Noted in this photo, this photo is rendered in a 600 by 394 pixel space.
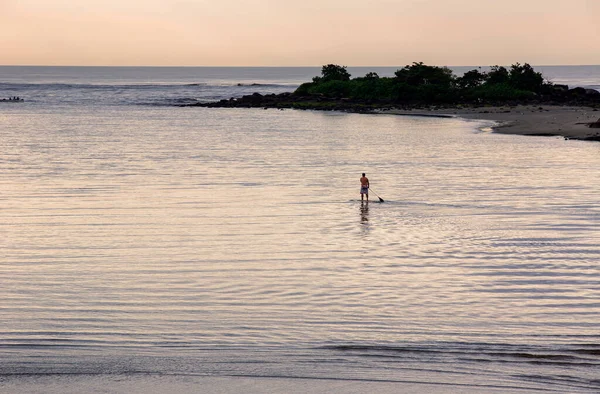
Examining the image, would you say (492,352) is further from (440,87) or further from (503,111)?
(440,87)

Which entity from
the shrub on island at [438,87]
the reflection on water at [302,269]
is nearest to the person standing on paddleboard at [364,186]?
the reflection on water at [302,269]

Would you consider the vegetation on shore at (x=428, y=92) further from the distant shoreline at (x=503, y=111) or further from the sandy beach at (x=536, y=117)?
the sandy beach at (x=536, y=117)

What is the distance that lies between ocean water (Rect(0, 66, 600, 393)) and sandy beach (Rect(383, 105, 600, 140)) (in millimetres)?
18910

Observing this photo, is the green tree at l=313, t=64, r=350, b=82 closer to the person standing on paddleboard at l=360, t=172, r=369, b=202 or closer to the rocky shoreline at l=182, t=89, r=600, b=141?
the rocky shoreline at l=182, t=89, r=600, b=141

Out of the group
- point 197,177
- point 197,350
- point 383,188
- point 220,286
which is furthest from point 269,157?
point 197,350

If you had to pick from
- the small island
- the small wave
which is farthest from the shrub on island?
the small wave

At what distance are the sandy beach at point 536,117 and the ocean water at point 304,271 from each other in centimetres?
1891

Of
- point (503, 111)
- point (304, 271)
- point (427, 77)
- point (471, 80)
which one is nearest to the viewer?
point (304, 271)

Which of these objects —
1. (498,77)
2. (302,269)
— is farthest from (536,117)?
(302,269)

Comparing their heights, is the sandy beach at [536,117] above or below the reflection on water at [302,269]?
above

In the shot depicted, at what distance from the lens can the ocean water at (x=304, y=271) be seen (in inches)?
522

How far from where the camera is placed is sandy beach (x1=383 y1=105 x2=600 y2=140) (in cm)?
6334

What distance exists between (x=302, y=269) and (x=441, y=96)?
293 ft

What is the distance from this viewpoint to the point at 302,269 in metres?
19.9
